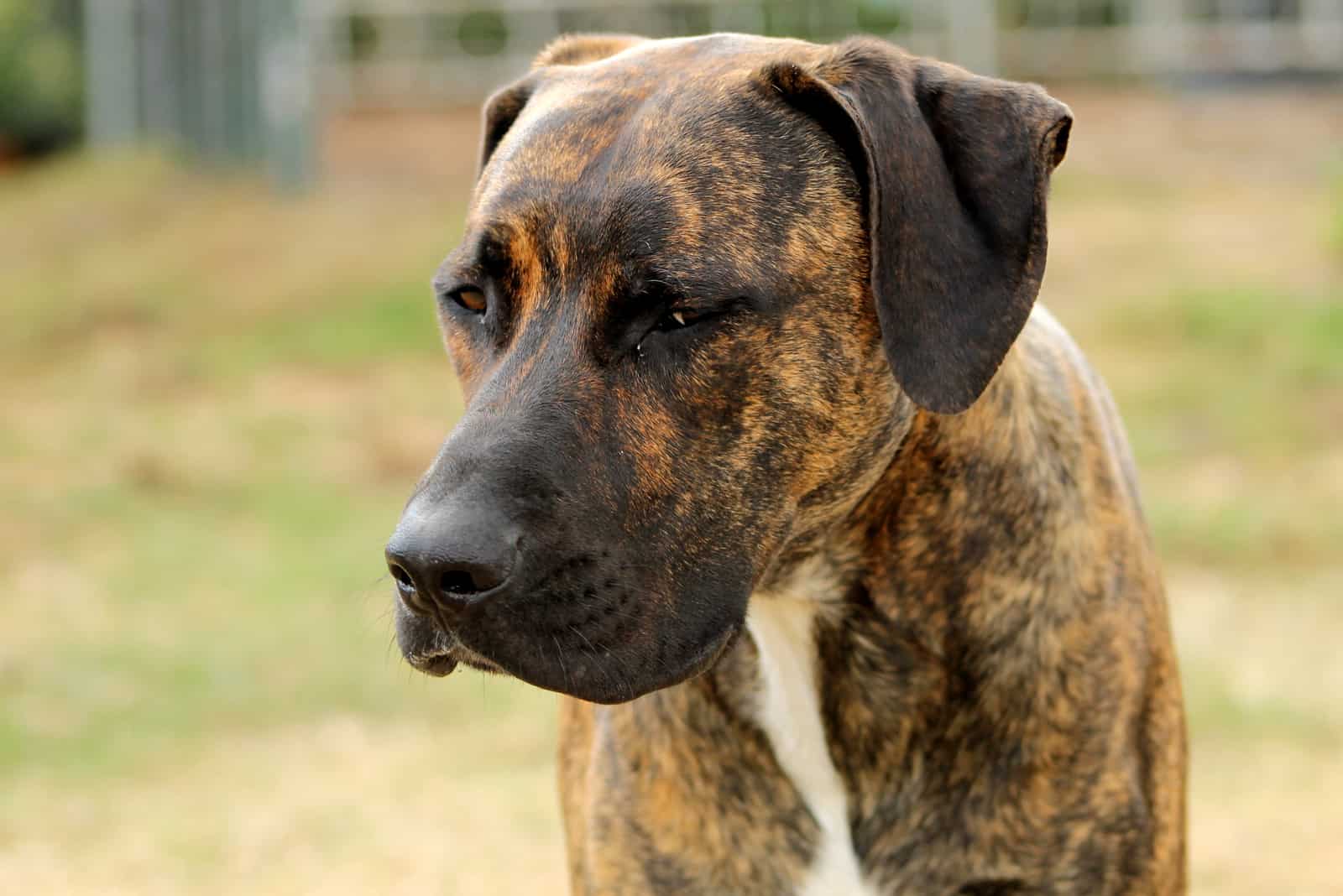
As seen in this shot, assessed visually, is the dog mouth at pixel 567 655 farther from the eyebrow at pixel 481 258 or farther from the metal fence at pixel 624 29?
the metal fence at pixel 624 29

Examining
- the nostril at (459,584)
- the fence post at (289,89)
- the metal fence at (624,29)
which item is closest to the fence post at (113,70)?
the metal fence at (624,29)

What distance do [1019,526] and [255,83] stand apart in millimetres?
14875

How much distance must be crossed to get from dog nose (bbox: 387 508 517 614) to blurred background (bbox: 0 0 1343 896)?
384 millimetres

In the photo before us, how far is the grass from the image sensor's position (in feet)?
20.3

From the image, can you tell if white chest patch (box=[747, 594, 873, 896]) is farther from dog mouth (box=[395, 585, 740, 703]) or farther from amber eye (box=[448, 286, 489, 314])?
amber eye (box=[448, 286, 489, 314])

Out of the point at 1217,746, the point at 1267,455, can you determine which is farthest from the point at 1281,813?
the point at 1267,455

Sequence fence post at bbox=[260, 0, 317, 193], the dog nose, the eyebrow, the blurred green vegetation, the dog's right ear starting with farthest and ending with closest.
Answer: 1. the blurred green vegetation
2. fence post at bbox=[260, 0, 317, 193]
3. the dog's right ear
4. the eyebrow
5. the dog nose

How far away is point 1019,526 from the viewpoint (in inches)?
127

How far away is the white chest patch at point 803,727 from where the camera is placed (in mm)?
3242

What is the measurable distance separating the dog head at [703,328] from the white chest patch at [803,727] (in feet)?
0.71

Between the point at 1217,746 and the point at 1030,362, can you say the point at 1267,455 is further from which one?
the point at 1030,362

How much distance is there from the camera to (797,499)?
9.87 feet

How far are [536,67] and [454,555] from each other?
144 centimetres

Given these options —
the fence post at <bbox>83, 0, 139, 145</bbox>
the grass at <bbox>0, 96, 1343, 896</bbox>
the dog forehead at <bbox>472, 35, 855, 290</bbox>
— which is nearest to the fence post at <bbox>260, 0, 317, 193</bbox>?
the grass at <bbox>0, 96, 1343, 896</bbox>
